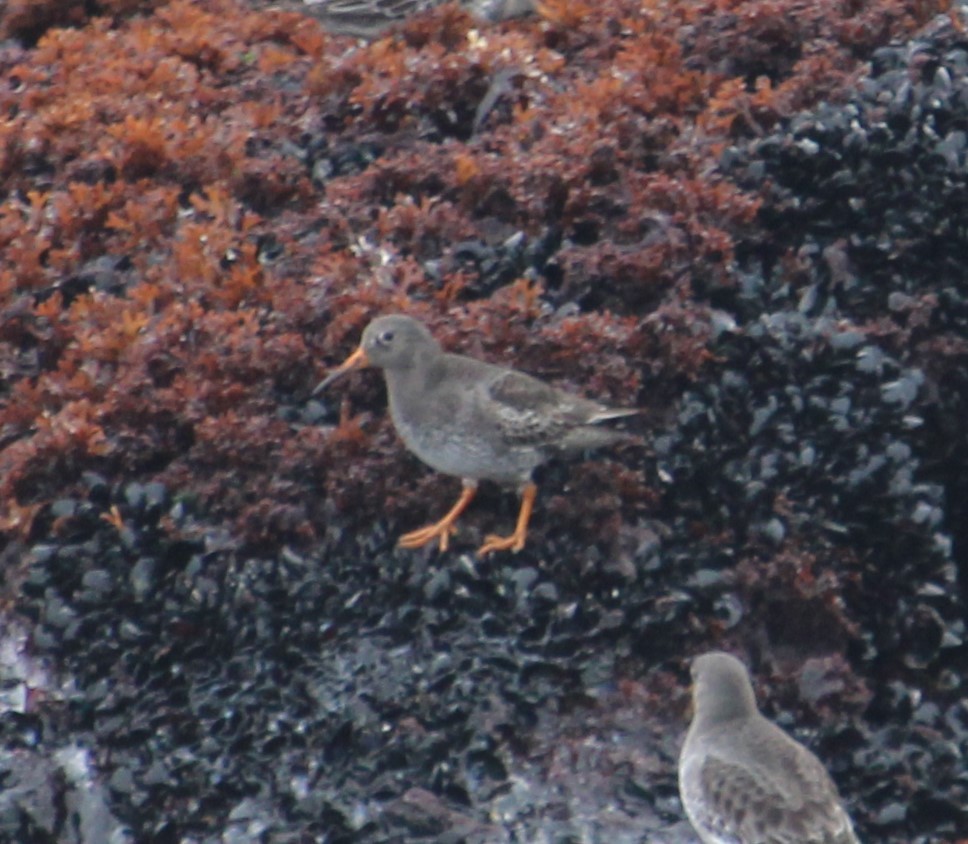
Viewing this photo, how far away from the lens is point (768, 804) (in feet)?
20.4

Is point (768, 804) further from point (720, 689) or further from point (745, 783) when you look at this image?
point (720, 689)

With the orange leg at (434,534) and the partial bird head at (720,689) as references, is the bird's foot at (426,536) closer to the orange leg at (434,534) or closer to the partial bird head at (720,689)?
the orange leg at (434,534)

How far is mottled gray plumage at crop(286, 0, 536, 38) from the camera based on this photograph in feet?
32.7

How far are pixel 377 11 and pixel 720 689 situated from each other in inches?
197

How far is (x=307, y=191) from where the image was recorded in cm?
860

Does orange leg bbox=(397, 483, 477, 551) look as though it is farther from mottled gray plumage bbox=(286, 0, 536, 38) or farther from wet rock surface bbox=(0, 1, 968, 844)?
mottled gray plumage bbox=(286, 0, 536, 38)

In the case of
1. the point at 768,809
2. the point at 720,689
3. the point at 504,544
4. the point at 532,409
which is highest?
the point at 532,409

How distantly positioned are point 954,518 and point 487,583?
2.11 m

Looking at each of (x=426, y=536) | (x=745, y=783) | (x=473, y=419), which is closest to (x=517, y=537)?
(x=426, y=536)

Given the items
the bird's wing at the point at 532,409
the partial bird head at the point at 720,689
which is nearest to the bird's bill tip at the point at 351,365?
the bird's wing at the point at 532,409

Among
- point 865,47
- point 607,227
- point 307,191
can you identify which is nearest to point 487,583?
point 607,227

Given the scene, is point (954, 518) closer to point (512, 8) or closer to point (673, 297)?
point (673, 297)

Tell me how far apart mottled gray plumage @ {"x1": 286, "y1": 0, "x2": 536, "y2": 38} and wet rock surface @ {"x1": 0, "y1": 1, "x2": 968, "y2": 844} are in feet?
7.30

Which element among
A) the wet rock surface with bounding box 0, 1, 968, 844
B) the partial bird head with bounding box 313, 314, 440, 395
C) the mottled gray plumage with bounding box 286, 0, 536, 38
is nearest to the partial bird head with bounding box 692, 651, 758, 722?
the wet rock surface with bounding box 0, 1, 968, 844
